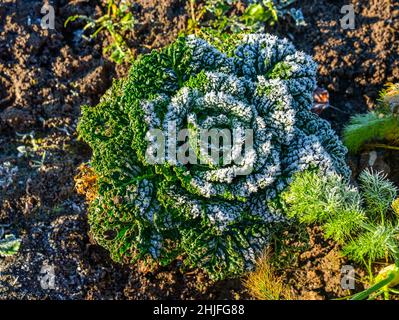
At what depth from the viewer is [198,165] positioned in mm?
2949

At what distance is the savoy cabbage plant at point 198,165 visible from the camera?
2.88 meters

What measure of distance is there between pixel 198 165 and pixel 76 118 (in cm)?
132

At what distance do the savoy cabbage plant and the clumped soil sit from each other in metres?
0.45

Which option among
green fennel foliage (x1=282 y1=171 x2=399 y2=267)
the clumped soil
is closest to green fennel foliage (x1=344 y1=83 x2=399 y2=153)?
the clumped soil

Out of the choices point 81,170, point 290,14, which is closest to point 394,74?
point 290,14

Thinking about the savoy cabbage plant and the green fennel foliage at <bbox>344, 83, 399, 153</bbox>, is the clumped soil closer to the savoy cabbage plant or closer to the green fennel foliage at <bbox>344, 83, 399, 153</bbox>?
the green fennel foliage at <bbox>344, 83, 399, 153</bbox>

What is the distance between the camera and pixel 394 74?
3.95 m

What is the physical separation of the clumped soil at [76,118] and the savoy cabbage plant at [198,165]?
1.47ft

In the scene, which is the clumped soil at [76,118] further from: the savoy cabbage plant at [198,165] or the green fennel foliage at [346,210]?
the savoy cabbage plant at [198,165]

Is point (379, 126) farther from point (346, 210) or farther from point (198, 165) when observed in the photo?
point (198, 165)

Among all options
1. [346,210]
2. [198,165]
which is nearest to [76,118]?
[198,165]

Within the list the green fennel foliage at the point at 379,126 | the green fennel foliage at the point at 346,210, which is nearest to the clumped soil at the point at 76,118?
the green fennel foliage at the point at 379,126
